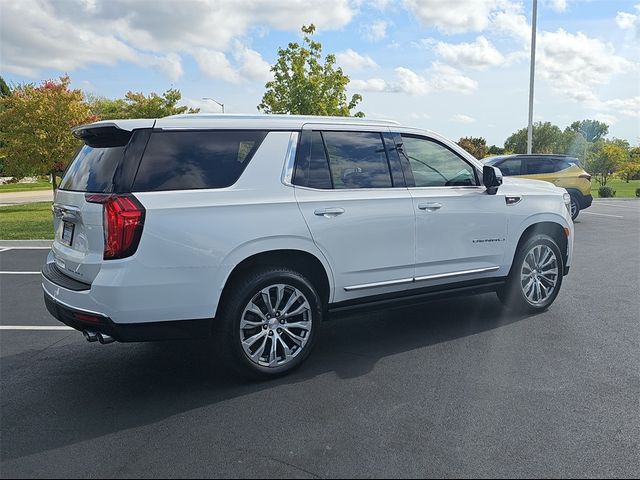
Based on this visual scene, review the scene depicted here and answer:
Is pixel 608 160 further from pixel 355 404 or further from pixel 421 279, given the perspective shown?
pixel 355 404

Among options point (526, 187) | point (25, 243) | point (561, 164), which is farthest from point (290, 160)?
point (561, 164)

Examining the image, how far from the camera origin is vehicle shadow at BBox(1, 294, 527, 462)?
3395mm

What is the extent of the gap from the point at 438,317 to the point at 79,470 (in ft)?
12.7

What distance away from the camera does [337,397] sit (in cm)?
375

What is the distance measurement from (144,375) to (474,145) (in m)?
53.4

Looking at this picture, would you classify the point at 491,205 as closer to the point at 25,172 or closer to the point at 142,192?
the point at 142,192

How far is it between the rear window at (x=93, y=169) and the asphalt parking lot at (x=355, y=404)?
1.50m

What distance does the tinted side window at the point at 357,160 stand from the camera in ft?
14.5

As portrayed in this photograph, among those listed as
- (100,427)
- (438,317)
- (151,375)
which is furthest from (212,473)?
(438,317)

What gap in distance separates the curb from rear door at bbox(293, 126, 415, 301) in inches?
352

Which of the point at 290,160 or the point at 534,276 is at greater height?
the point at 290,160

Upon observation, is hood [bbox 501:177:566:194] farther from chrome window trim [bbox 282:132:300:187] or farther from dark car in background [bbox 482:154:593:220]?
dark car in background [bbox 482:154:593:220]

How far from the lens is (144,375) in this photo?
166 inches

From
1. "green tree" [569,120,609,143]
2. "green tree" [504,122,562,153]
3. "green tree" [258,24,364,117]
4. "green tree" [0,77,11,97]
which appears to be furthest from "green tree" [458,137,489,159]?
"green tree" [569,120,609,143]
